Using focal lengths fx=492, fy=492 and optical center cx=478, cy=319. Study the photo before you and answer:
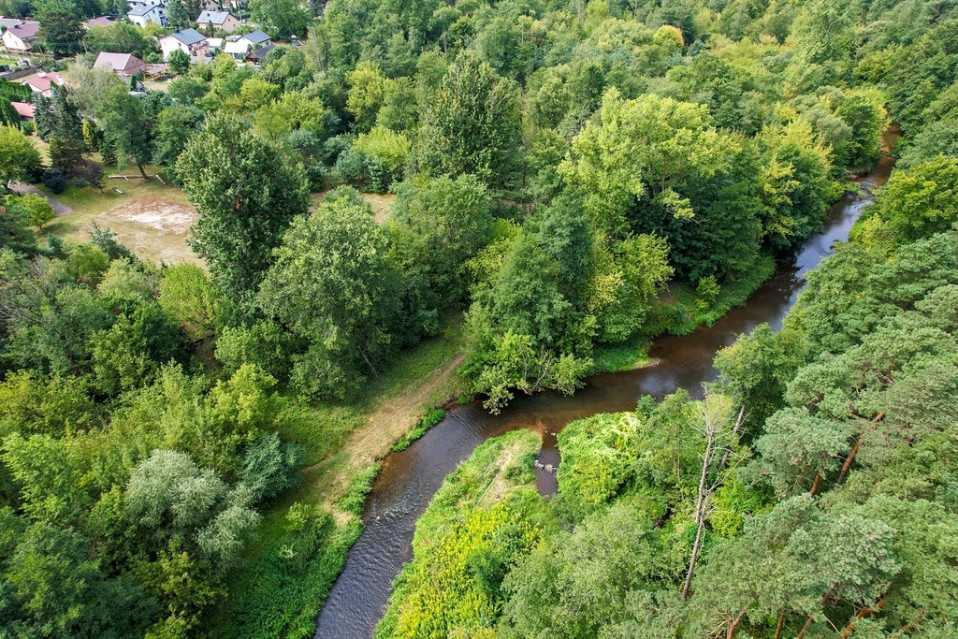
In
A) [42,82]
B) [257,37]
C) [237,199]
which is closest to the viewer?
[237,199]

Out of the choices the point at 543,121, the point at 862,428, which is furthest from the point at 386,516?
the point at 543,121

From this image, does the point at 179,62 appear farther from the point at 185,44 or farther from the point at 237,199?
the point at 237,199

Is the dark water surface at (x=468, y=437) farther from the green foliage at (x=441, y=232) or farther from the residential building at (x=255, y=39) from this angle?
the residential building at (x=255, y=39)

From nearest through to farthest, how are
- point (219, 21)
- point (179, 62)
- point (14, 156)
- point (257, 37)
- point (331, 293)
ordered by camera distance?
point (331, 293), point (14, 156), point (179, 62), point (257, 37), point (219, 21)

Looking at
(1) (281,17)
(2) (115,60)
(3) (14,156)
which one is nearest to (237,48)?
(1) (281,17)

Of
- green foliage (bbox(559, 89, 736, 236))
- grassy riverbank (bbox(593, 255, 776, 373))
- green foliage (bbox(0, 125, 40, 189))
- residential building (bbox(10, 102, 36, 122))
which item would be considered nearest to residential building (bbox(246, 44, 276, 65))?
residential building (bbox(10, 102, 36, 122))

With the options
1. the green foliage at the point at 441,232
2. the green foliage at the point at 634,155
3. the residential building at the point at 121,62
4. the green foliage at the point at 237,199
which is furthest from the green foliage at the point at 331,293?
the residential building at the point at 121,62
